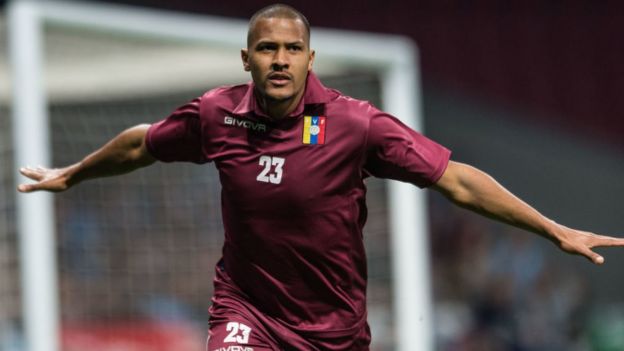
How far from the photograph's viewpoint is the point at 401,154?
445 cm

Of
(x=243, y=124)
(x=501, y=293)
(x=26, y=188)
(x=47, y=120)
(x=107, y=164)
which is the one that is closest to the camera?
(x=243, y=124)

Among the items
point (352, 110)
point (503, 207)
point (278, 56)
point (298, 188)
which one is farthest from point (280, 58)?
point (503, 207)

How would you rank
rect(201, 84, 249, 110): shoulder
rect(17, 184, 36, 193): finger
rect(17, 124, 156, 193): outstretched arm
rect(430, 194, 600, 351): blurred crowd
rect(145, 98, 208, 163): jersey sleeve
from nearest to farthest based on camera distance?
rect(201, 84, 249, 110): shoulder → rect(145, 98, 208, 163): jersey sleeve → rect(17, 124, 156, 193): outstretched arm → rect(17, 184, 36, 193): finger → rect(430, 194, 600, 351): blurred crowd

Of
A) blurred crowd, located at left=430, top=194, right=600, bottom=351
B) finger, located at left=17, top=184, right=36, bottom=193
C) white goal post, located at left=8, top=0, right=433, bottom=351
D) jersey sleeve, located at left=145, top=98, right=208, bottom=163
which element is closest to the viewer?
jersey sleeve, located at left=145, top=98, right=208, bottom=163

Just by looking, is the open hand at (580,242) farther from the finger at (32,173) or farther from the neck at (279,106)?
the finger at (32,173)

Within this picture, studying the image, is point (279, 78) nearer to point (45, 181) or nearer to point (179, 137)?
point (179, 137)

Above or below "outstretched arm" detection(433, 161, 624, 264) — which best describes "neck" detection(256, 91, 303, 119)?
above

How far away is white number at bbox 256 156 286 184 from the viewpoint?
14.5 ft

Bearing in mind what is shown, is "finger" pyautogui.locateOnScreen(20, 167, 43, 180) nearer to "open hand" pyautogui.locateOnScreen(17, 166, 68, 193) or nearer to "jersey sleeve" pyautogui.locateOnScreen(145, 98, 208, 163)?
"open hand" pyautogui.locateOnScreen(17, 166, 68, 193)

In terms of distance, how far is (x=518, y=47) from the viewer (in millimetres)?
16266

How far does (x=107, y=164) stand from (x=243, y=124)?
2.73 ft

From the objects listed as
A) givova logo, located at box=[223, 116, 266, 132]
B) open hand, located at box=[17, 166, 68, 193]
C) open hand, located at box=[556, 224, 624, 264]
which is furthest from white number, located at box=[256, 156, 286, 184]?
open hand, located at box=[17, 166, 68, 193]

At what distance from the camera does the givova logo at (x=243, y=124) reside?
4500 mm

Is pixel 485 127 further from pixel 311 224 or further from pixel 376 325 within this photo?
pixel 311 224
